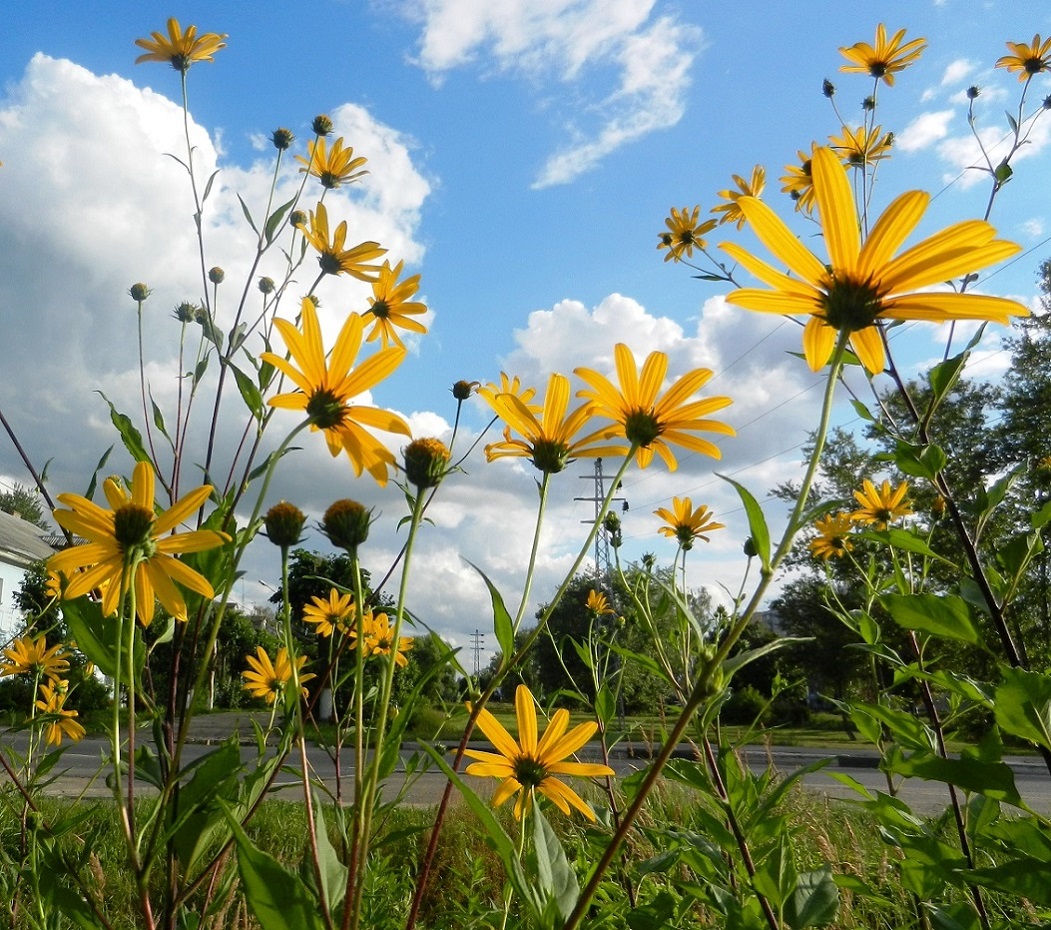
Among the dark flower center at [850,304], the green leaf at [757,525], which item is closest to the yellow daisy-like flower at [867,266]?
the dark flower center at [850,304]

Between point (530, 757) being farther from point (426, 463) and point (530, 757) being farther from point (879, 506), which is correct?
point (879, 506)

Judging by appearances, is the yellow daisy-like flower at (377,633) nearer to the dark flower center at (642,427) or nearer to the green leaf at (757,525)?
the dark flower center at (642,427)

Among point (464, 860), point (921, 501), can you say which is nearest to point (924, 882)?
point (464, 860)

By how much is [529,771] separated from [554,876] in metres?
0.37

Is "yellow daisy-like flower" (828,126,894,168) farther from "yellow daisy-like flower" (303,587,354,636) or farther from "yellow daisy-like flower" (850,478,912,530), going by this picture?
"yellow daisy-like flower" (303,587,354,636)

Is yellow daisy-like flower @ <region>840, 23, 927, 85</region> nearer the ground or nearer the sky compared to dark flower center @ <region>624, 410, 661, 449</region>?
nearer the sky

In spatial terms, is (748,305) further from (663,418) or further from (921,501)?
(921,501)

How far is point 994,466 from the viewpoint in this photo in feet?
57.7

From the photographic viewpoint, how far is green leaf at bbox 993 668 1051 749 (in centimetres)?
87

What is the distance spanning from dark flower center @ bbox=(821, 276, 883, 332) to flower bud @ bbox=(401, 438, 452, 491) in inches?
19.4

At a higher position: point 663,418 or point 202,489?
point 663,418

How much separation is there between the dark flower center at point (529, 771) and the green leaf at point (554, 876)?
0.32 m

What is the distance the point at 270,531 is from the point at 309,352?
0.26m

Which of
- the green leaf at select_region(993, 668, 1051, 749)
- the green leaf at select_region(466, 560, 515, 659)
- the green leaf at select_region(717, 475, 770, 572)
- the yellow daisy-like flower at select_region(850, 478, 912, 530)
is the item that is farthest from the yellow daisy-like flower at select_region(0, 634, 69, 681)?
the yellow daisy-like flower at select_region(850, 478, 912, 530)
